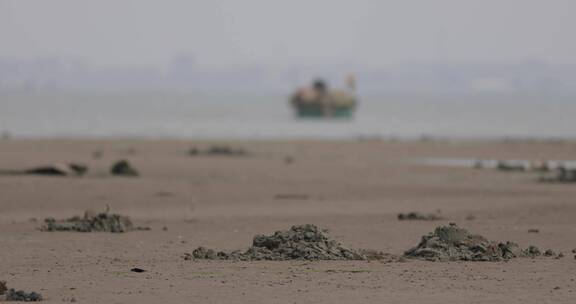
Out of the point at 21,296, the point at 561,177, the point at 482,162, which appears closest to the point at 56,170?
the point at 561,177

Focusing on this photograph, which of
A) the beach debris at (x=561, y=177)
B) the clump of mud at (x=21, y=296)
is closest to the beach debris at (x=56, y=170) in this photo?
the beach debris at (x=561, y=177)

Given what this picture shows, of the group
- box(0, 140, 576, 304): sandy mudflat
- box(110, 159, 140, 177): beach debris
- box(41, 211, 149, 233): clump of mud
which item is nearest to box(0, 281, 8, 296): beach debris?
box(0, 140, 576, 304): sandy mudflat

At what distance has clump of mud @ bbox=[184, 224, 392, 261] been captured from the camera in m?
14.6

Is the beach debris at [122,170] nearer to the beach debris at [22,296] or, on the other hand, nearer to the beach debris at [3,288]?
the beach debris at [3,288]

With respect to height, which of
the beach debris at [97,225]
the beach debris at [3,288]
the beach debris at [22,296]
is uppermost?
the beach debris at [97,225]

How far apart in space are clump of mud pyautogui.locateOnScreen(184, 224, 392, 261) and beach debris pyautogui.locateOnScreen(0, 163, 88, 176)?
1324cm

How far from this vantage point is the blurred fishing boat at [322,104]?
9606 centimetres

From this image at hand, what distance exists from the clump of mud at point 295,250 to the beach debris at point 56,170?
1324 cm

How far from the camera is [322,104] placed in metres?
96.4

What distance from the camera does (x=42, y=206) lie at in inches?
877

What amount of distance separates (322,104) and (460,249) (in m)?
81.7

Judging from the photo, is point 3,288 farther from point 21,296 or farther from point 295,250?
point 295,250

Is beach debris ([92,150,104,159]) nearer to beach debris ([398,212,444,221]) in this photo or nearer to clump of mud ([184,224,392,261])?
beach debris ([398,212,444,221])

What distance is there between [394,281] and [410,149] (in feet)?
98.1
